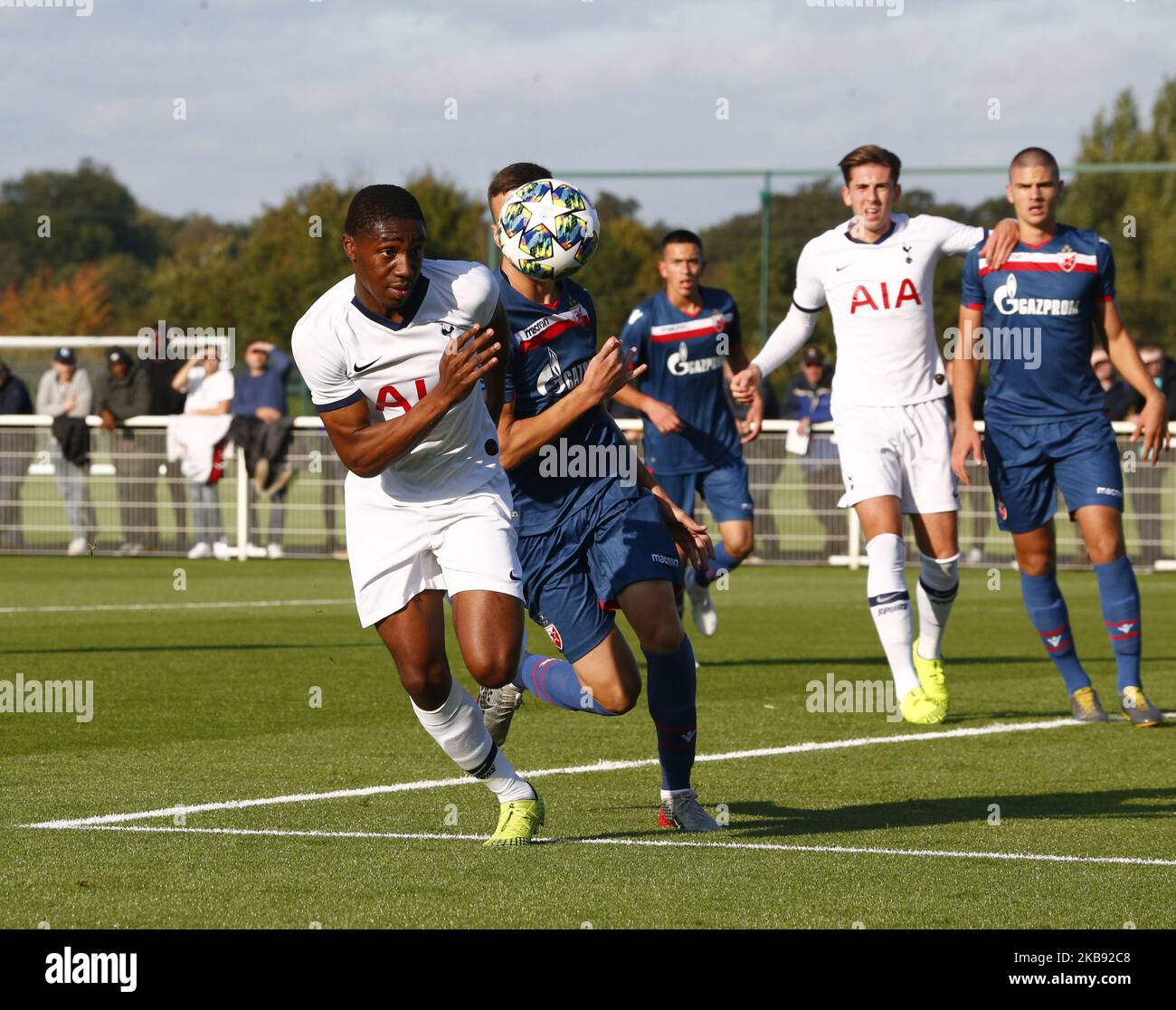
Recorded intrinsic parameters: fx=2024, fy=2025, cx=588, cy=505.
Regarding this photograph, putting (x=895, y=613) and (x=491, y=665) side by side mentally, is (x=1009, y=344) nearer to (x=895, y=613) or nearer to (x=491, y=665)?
(x=895, y=613)

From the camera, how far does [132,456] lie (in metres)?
22.2

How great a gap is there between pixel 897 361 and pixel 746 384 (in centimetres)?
86

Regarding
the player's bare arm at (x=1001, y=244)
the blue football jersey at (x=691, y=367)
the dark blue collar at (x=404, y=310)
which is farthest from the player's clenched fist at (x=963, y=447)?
the dark blue collar at (x=404, y=310)

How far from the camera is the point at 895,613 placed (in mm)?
9680

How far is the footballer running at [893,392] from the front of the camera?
9711mm

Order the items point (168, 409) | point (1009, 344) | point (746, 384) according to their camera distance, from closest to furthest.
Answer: point (746, 384) < point (1009, 344) < point (168, 409)

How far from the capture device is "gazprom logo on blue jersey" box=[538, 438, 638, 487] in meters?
7.02

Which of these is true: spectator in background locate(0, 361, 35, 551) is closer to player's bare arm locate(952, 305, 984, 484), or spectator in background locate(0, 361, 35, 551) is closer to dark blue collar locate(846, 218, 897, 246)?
dark blue collar locate(846, 218, 897, 246)

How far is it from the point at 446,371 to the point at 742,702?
16.1 feet

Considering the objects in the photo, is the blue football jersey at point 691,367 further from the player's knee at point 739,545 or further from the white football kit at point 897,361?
the white football kit at point 897,361

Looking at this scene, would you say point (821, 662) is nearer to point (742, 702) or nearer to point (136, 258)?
point (742, 702)

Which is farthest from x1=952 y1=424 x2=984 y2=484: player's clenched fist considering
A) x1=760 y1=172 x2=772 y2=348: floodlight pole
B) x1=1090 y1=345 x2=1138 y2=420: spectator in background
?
x1=760 y1=172 x2=772 y2=348: floodlight pole

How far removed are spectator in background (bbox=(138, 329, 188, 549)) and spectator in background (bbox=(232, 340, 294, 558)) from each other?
0.76 meters

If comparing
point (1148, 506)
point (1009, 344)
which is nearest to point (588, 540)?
point (1009, 344)
